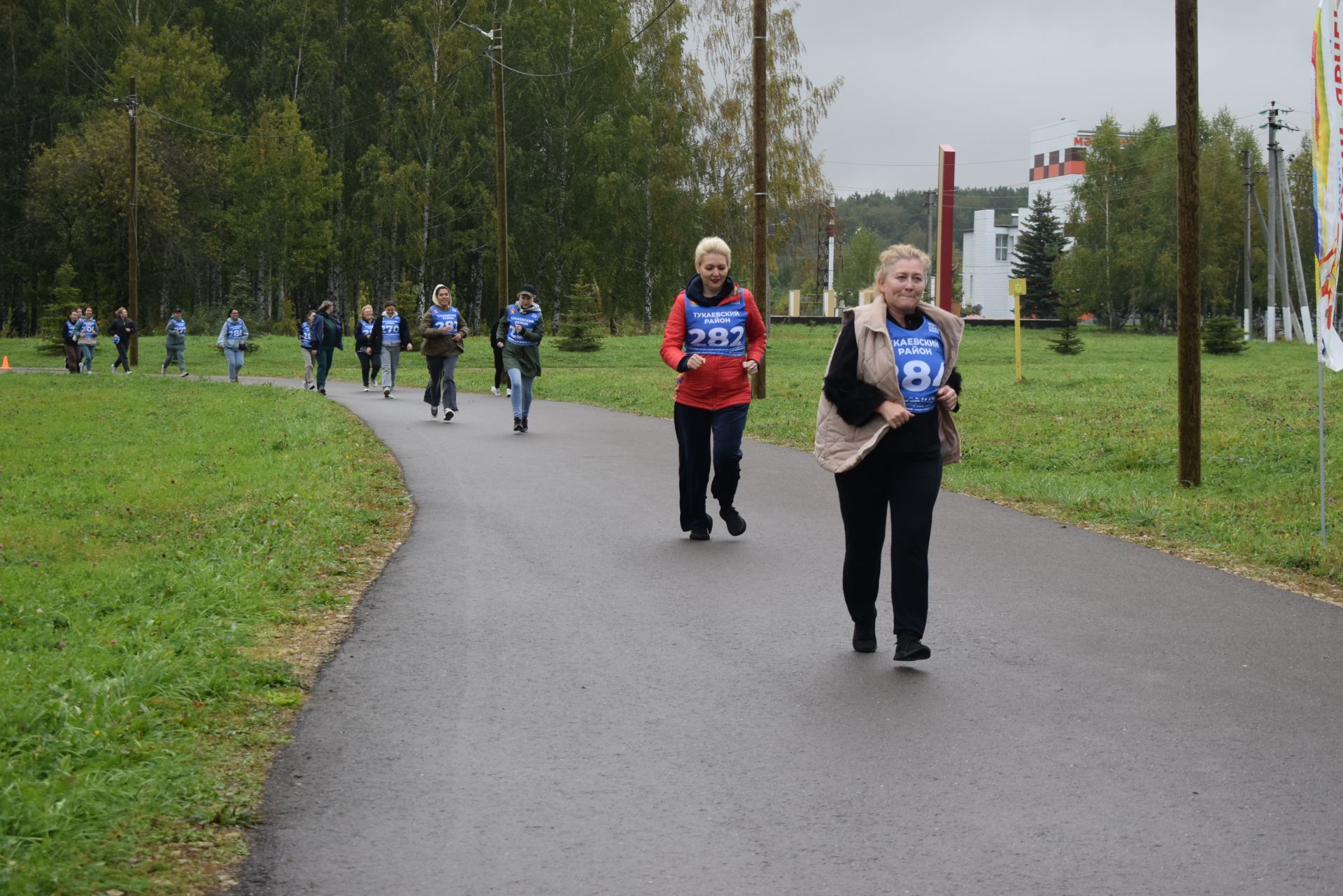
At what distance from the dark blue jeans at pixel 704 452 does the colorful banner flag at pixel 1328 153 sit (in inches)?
147

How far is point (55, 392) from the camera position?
91.5ft

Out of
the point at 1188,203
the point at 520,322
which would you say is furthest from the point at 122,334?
the point at 1188,203

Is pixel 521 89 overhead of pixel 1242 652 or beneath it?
overhead

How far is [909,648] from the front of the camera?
636 centimetres

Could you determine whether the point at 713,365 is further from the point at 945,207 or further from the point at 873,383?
the point at 945,207

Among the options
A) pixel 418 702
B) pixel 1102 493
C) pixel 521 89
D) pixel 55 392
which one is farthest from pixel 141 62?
pixel 418 702

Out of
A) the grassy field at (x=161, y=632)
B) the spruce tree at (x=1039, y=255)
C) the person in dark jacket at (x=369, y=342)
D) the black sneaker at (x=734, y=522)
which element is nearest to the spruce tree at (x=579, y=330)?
the person in dark jacket at (x=369, y=342)

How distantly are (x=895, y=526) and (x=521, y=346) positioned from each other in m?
12.3

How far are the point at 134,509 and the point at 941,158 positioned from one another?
20100mm

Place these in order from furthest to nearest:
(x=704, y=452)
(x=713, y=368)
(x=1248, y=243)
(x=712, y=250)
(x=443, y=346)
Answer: (x=1248, y=243)
(x=443, y=346)
(x=704, y=452)
(x=713, y=368)
(x=712, y=250)

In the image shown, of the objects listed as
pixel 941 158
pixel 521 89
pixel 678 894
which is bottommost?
pixel 678 894

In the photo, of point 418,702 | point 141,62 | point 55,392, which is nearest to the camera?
point 418,702

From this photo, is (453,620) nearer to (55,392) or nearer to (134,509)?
(134,509)

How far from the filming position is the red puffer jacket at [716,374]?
977 centimetres
